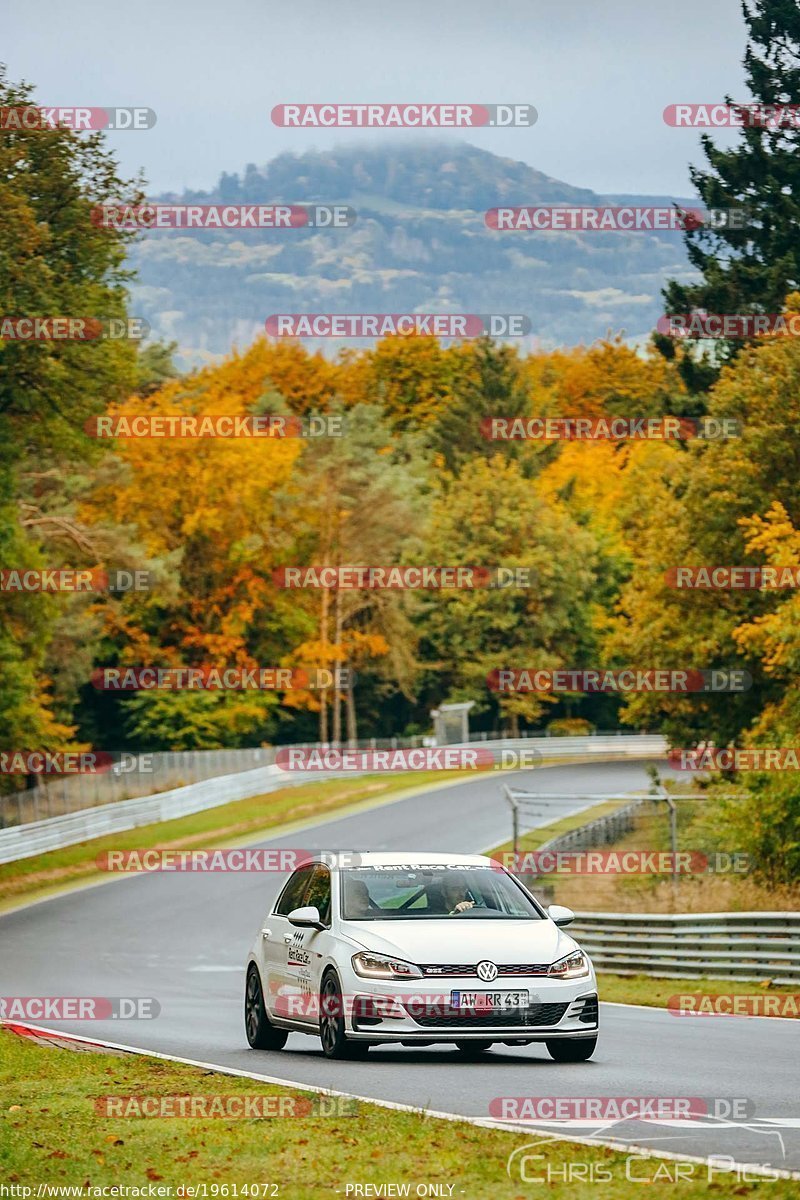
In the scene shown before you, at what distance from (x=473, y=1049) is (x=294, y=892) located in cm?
190

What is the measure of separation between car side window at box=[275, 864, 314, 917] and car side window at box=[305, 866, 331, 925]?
0.61ft

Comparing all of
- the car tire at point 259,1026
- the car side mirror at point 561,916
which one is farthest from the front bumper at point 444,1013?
the car tire at point 259,1026

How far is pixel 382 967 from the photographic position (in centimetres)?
1350

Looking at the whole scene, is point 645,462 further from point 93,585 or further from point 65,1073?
point 65,1073

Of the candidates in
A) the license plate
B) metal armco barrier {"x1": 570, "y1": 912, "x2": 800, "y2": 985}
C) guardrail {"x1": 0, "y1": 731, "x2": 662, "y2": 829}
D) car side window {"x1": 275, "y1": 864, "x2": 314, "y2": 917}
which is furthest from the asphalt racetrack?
guardrail {"x1": 0, "y1": 731, "x2": 662, "y2": 829}

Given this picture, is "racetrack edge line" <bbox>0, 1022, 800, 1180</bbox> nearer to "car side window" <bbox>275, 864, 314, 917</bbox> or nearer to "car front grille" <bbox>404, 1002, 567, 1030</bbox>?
"car front grille" <bbox>404, 1002, 567, 1030</bbox>

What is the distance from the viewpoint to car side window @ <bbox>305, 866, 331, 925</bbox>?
14.6m

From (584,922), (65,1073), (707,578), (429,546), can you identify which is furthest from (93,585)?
(65,1073)

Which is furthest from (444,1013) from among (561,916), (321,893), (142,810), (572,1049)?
(142,810)

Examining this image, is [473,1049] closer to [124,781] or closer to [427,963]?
[427,963]

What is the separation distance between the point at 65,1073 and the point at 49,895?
100 feet

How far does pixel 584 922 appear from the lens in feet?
94.9

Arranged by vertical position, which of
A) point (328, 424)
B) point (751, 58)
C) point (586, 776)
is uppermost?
point (751, 58)

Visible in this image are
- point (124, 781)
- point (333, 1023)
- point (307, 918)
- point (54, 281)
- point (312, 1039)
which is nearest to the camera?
point (333, 1023)
